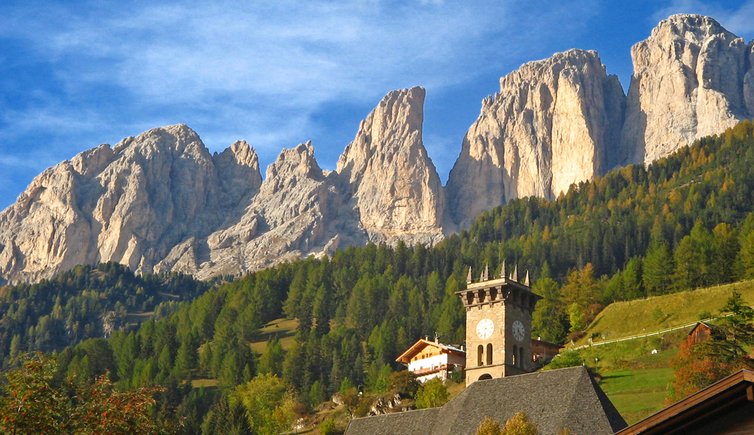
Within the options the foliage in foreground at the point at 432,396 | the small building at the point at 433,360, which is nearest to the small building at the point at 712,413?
the foliage in foreground at the point at 432,396

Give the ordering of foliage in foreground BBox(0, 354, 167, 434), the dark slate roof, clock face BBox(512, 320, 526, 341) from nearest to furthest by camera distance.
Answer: foliage in foreground BBox(0, 354, 167, 434) < the dark slate roof < clock face BBox(512, 320, 526, 341)

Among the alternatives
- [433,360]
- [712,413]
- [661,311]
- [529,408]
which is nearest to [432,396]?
[433,360]

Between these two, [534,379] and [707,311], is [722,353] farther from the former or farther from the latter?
[707,311]

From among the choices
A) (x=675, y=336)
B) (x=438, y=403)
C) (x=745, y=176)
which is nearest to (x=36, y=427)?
(x=438, y=403)

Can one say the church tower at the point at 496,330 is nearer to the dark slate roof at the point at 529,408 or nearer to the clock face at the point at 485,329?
the clock face at the point at 485,329

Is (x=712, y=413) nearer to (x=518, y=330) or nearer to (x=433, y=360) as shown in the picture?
(x=518, y=330)

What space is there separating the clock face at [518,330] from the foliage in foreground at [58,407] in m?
44.2

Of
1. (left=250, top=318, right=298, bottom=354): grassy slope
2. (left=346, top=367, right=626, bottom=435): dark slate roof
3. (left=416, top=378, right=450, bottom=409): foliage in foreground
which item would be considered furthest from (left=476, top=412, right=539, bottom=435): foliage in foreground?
(left=250, top=318, right=298, bottom=354): grassy slope

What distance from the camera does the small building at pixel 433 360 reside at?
138 meters

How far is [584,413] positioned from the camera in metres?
57.1

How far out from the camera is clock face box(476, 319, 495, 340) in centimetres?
7544

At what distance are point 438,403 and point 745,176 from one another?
10536 centimetres

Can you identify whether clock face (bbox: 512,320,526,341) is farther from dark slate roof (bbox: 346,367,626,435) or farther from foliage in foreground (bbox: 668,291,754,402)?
foliage in foreground (bbox: 668,291,754,402)

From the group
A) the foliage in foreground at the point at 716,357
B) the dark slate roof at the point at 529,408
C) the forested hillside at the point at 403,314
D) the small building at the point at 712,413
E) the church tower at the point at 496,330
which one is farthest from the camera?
the forested hillside at the point at 403,314
